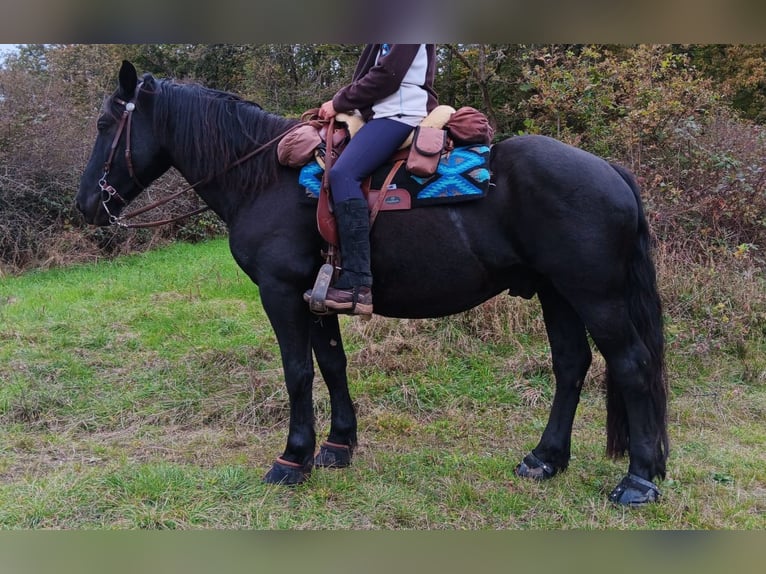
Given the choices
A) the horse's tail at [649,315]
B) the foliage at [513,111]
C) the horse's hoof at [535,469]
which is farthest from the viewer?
the foliage at [513,111]

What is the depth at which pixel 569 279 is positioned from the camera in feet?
10.4

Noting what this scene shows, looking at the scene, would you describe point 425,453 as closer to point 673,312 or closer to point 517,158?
point 517,158

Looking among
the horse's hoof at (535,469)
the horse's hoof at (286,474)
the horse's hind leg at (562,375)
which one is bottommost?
the horse's hoof at (286,474)

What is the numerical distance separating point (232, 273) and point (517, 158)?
628 cm

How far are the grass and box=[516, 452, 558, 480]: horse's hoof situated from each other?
74mm

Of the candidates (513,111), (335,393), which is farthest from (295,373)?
(513,111)

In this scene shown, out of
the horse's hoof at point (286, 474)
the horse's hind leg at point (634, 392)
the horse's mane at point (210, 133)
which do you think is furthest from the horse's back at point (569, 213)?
the horse's hoof at point (286, 474)

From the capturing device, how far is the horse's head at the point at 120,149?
3.52m

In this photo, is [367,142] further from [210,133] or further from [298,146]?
[210,133]

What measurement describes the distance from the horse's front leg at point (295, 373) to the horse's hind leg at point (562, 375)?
4.52ft

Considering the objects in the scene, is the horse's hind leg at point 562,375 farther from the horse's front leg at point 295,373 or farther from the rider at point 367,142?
the horse's front leg at point 295,373

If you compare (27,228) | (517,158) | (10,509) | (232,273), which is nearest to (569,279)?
(517,158)

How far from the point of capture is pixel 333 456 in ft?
12.6

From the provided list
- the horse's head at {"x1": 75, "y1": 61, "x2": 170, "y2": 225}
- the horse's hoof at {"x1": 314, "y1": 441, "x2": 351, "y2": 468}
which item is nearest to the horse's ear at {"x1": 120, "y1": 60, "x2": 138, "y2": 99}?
the horse's head at {"x1": 75, "y1": 61, "x2": 170, "y2": 225}
